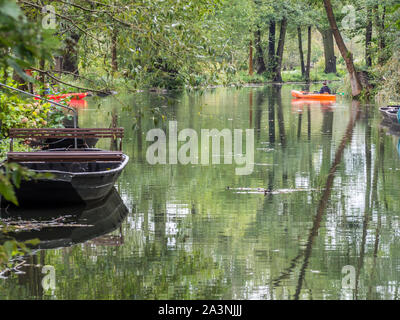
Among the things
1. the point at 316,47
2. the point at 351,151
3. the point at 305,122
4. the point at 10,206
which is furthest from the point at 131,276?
the point at 316,47

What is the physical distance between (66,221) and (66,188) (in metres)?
0.77

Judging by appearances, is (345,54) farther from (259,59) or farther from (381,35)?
(259,59)

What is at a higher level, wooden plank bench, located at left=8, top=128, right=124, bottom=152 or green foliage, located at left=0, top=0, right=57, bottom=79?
green foliage, located at left=0, top=0, right=57, bottom=79

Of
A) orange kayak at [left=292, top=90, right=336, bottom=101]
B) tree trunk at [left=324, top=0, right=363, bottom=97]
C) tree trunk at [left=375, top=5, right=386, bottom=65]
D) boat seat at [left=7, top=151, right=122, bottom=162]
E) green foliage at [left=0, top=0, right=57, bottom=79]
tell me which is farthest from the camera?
orange kayak at [left=292, top=90, right=336, bottom=101]

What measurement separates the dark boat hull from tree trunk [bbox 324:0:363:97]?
29549mm

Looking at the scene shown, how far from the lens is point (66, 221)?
10.9 m

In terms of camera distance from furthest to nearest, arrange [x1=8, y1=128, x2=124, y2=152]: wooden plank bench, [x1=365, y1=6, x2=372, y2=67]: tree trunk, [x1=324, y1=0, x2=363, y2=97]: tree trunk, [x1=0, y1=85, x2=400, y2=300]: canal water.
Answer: [x1=365, y1=6, x2=372, y2=67]: tree trunk < [x1=324, y1=0, x2=363, y2=97]: tree trunk < [x1=8, y1=128, x2=124, y2=152]: wooden plank bench < [x1=0, y1=85, x2=400, y2=300]: canal water

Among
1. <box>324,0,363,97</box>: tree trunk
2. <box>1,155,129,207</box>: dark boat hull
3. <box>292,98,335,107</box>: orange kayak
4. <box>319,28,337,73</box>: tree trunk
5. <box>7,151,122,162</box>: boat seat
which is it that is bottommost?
<box>1,155,129,207</box>: dark boat hull

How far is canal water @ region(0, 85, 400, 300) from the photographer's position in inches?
310

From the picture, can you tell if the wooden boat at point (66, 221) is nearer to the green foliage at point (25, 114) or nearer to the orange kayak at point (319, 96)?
the green foliage at point (25, 114)

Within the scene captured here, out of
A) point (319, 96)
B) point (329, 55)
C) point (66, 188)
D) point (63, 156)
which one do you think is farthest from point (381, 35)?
point (329, 55)

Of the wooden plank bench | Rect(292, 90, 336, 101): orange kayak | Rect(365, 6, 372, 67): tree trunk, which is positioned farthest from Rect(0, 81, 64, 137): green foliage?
Rect(365, 6, 372, 67): tree trunk

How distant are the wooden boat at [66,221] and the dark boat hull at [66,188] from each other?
0.13 metres

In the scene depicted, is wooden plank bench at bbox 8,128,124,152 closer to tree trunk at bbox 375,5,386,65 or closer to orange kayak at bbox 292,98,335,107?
orange kayak at bbox 292,98,335,107
